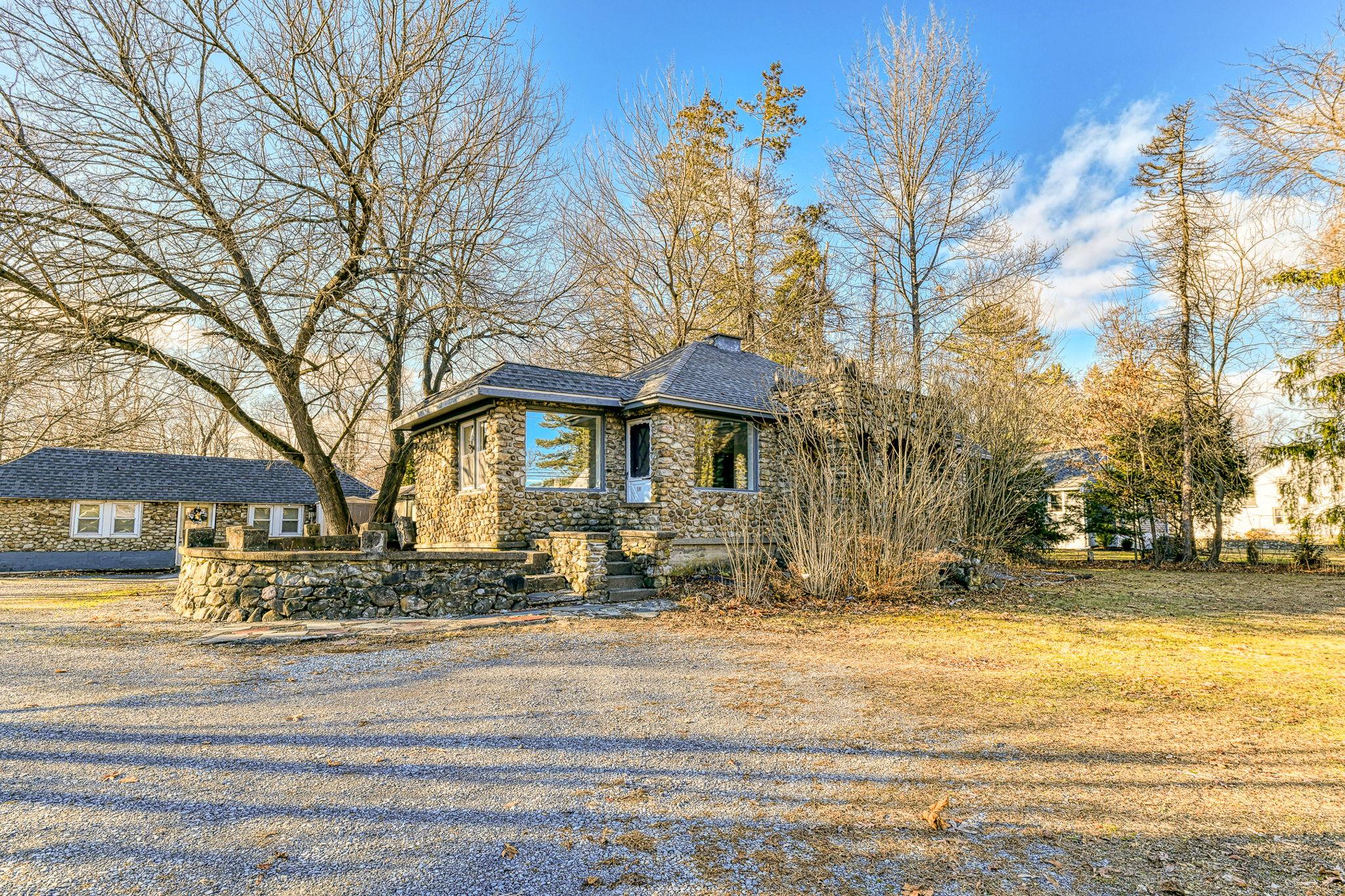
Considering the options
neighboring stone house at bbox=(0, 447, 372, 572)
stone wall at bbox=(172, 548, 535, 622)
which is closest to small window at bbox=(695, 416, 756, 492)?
stone wall at bbox=(172, 548, 535, 622)

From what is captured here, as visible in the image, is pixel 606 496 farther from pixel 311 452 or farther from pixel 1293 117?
pixel 1293 117

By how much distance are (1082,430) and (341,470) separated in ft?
89.0

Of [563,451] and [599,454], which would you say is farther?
[599,454]

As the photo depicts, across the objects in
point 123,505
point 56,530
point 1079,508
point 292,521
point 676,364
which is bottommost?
point 56,530

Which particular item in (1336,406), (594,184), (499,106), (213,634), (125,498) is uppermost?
(594,184)

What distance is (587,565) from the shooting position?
441 inches

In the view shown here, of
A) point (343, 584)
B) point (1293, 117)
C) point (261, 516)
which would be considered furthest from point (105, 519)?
point (1293, 117)

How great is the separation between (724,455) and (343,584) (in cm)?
800

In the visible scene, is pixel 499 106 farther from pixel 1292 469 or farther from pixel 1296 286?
pixel 1292 469

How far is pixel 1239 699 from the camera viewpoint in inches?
208

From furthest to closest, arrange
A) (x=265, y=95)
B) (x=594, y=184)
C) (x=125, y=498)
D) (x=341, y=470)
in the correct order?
(x=341, y=470), (x=125, y=498), (x=594, y=184), (x=265, y=95)

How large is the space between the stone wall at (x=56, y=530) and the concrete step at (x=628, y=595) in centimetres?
2106

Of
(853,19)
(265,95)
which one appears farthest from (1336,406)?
(265,95)

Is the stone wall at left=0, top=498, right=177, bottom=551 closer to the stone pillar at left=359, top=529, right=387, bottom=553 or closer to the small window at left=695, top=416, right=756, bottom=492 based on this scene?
the stone pillar at left=359, top=529, right=387, bottom=553
